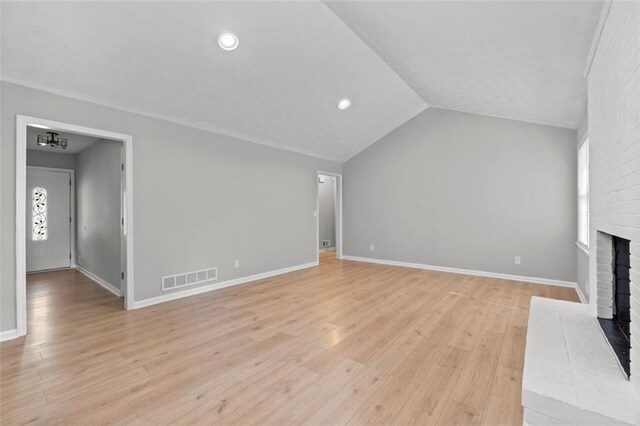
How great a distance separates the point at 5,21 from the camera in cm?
220

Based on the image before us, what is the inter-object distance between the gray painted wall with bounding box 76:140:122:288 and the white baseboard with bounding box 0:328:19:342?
1468 mm

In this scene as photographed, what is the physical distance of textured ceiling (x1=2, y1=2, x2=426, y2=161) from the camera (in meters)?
2.36

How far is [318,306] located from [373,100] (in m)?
3.29

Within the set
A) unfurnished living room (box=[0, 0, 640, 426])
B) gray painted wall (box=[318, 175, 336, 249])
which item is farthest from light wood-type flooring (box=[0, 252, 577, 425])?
gray painted wall (box=[318, 175, 336, 249])

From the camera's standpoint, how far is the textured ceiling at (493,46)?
2121mm

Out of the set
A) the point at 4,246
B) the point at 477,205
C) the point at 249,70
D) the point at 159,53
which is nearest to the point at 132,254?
the point at 4,246

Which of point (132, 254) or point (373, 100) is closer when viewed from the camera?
point (132, 254)

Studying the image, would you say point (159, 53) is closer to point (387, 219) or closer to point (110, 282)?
point (110, 282)

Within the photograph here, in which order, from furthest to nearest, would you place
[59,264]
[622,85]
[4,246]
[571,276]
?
[59,264] → [571,276] → [4,246] → [622,85]

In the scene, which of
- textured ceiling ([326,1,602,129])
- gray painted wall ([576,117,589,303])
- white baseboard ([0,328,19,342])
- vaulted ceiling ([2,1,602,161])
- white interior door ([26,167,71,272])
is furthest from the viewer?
white interior door ([26,167,71,272])

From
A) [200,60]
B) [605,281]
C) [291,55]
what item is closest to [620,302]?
[605,281]

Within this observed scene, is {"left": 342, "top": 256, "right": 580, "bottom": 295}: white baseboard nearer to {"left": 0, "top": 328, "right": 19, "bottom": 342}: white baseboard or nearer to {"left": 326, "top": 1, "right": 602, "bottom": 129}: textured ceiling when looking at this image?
{"left": 326, "top": 1, "right": 602, "bottom": 129}: textured ceiling

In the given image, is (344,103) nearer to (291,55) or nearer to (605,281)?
(291,55)

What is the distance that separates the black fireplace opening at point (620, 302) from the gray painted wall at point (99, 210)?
211 inches
